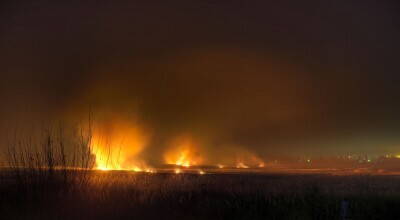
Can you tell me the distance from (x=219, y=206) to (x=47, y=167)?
7538 millimetres

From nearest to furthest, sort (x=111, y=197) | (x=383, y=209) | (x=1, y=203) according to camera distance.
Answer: (x=1, y=203) < (x=111, y=197) < (x=383, y=209)

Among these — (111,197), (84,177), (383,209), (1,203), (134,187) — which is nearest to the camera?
(1,203)

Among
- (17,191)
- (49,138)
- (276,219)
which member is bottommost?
(276,219)

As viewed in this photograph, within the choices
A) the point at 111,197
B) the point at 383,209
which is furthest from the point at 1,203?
the point at 383,209

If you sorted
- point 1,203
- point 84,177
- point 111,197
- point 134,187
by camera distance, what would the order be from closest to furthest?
point 1,203
point 84,177
point 111,197
point 134,187

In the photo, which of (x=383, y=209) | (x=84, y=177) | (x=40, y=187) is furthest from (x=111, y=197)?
(x=383, y=209)

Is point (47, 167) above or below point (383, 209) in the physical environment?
above

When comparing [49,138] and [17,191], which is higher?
[49,138]

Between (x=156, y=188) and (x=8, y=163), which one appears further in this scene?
(x=156, y=188)

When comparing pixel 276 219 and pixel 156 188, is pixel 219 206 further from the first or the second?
pixel 156 188

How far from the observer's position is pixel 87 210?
17453 millimetres

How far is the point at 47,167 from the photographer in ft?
58.0

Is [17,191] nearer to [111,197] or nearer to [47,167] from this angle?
[47,167]

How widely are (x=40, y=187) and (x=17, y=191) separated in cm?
89
